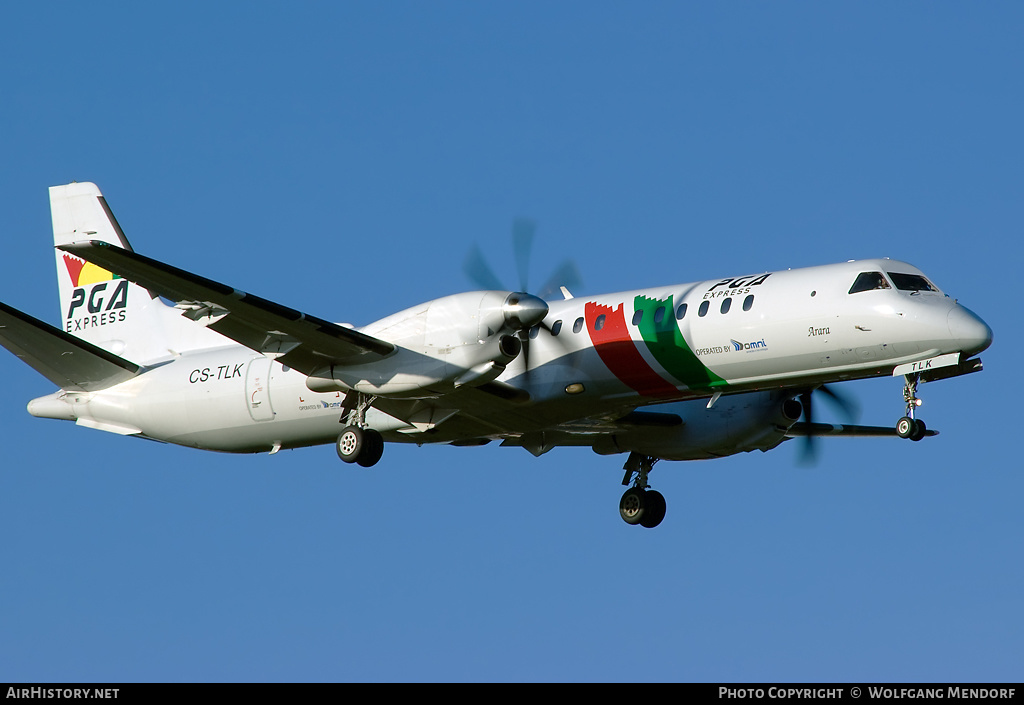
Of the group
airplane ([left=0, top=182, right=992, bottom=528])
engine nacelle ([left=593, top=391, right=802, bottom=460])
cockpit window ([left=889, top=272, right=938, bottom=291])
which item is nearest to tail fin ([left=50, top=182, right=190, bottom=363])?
airplane ([left=0, top=182, right=992, bottom=528])

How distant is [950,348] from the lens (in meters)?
19.9

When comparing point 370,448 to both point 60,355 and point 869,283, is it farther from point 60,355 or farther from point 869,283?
point 869,283

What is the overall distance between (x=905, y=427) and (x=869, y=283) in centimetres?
230

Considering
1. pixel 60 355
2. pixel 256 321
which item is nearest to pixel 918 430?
pixel 256 321

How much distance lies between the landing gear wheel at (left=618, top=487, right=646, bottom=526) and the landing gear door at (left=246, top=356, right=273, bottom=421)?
742 cm

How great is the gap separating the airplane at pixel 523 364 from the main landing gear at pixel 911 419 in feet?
0.10

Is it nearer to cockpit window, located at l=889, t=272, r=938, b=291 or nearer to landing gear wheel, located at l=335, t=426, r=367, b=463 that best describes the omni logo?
cockpit window, located at l=889, t=272, r=938, b=291

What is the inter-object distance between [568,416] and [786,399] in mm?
4277

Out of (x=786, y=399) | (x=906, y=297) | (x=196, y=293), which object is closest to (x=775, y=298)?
(x=906, y=297)

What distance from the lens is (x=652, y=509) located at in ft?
88.8

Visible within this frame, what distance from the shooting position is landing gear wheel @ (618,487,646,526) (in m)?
27.1

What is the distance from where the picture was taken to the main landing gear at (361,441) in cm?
2305

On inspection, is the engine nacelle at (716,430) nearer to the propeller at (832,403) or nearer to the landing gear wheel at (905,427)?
the propeller at (832,403)
